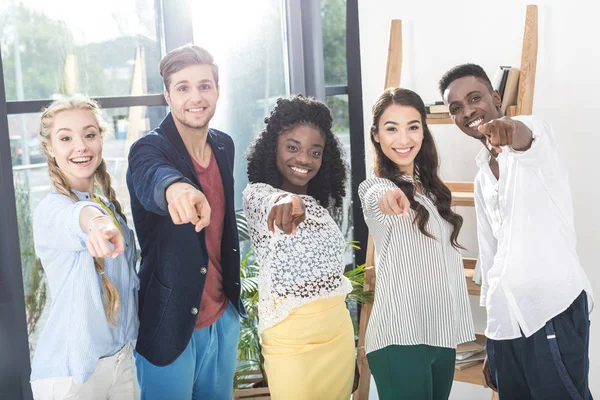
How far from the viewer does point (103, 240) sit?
1796 millimetres

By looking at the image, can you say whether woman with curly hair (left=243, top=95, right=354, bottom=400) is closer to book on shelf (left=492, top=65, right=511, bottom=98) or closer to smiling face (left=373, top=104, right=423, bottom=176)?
smiling face (left=373, top=104, right=423, bottom=176)

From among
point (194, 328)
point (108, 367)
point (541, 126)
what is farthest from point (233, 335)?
point (541, 126)

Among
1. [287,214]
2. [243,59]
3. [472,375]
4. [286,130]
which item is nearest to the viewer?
[287,214]

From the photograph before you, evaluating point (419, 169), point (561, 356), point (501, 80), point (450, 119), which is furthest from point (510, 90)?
point (561, 356)

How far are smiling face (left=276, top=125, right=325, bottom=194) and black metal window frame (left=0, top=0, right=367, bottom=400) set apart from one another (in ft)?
3.20

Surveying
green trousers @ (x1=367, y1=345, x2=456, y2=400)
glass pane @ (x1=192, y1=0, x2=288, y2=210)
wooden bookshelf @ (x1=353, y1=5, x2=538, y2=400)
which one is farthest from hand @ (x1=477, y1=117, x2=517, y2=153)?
glass pane @ (x1=192, y1=0, x2=288, y2=210)

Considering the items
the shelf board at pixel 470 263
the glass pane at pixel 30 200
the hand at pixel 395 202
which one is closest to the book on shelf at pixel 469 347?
the shelf board at pixel 470 263

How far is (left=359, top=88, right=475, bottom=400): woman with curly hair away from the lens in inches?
87.1

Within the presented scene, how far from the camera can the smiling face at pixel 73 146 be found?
206 centimetres

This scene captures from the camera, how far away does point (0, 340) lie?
2.64 m

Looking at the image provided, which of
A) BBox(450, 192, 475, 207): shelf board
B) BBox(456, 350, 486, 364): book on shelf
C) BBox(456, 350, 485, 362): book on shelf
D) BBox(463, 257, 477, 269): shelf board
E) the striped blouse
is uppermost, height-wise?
BBox(450, 192, 475, 207): shelf board

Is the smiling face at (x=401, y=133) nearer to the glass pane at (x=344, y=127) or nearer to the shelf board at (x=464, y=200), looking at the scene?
the shelf board at (x=464, y=200)

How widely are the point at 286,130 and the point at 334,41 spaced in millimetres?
1693

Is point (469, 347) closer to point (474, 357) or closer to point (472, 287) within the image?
point (474, 357)
